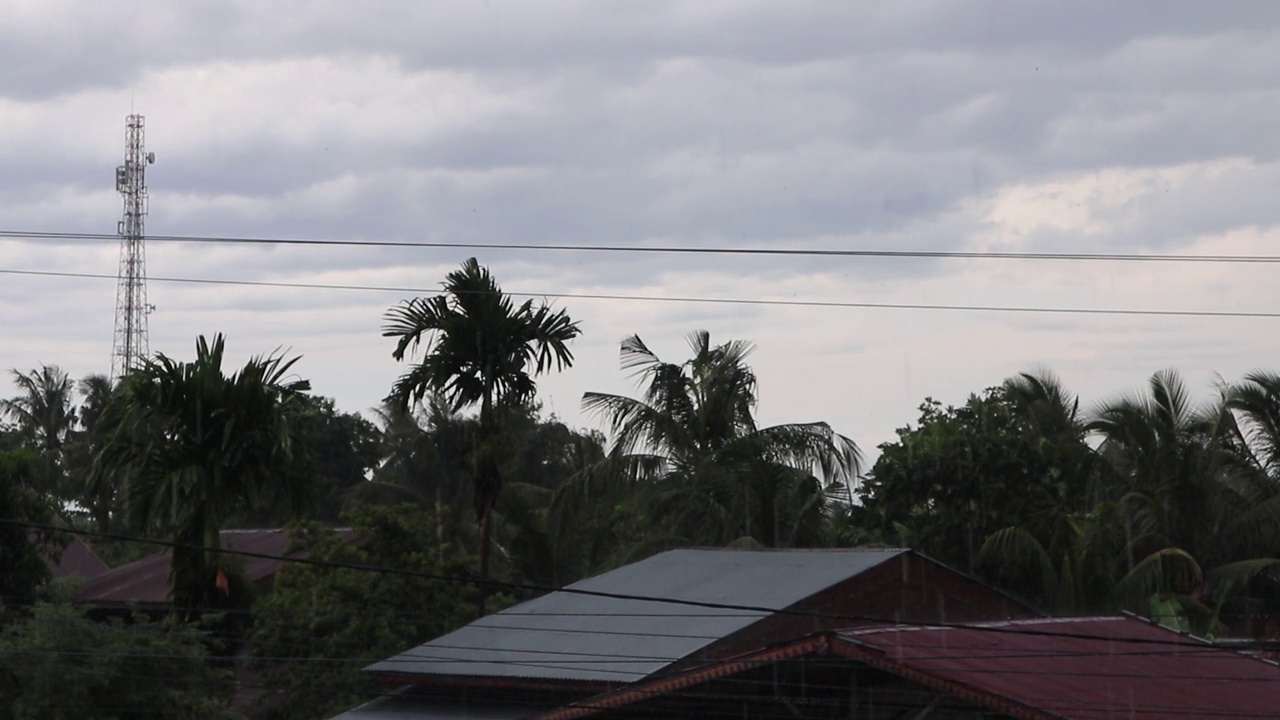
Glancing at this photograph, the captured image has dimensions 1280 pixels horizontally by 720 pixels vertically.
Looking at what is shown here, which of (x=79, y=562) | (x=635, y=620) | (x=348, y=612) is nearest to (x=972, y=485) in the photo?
(x=635, y=620)

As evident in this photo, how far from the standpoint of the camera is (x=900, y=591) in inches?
822

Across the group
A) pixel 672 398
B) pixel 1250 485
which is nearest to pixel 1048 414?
pixel 1250 485

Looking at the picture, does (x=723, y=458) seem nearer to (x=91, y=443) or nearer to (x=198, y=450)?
(x=198, y=450)

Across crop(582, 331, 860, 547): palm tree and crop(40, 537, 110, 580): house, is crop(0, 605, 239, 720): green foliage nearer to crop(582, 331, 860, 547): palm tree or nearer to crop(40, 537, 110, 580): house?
crop(582, 331, 860, 547): palm tree

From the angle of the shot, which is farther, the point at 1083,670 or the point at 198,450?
the point at 198,450

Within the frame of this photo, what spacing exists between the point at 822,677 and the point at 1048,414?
19.4 meters

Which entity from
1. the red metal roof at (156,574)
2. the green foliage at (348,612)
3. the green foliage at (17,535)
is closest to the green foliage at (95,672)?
the green foliage at (348,612)

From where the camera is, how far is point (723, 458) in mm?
26219

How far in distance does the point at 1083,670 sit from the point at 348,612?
531 inches

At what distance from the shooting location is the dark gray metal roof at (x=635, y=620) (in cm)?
1855

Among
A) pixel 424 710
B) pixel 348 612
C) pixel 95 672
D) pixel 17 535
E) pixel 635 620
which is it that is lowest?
pixel 424 710

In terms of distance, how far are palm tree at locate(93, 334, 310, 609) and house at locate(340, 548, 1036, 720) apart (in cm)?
317

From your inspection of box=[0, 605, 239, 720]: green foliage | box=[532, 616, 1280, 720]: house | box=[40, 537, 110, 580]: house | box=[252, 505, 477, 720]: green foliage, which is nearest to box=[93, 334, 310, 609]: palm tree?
box=[0, 605, 239, 720]: green foliage

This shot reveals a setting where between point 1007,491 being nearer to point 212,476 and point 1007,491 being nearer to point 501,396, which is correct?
point 501,396
